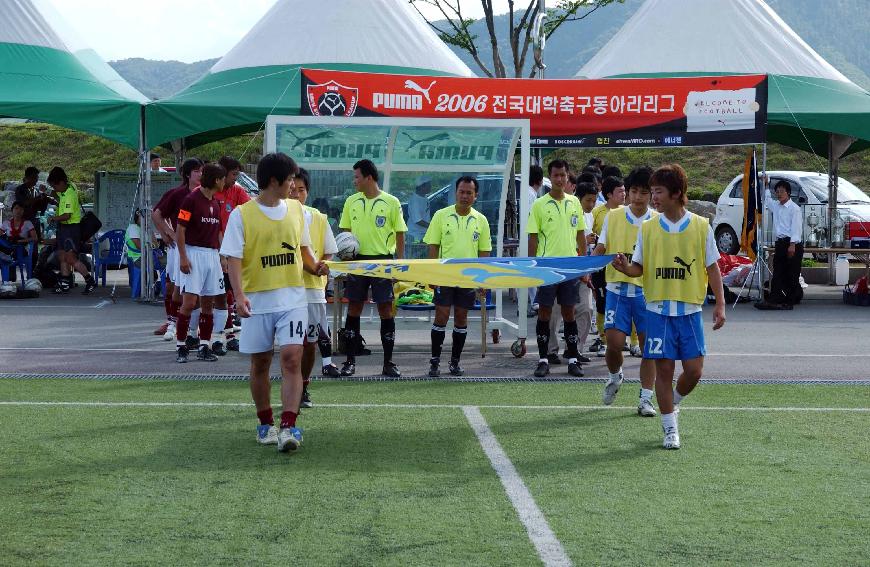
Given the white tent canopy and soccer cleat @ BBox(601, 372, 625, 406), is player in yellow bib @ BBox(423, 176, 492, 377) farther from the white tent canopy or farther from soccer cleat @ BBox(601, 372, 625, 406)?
the white tent canopy

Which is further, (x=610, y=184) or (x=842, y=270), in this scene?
(x=842, y=270)

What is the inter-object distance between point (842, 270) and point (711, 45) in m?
5.39

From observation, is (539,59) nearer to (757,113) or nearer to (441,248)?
(757,113)

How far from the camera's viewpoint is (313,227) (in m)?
9.51

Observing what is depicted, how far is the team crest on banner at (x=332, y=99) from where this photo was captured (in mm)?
15734

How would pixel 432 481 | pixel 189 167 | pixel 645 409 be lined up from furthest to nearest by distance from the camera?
pixel 189 167
pixel 645 409
pixel 432 481

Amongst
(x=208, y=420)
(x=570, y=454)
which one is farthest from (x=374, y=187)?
(x=570, y=454)

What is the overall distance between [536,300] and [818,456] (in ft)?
14.6

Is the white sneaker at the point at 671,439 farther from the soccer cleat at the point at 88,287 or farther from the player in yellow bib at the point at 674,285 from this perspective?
the soccer cleat at the point at 88,287

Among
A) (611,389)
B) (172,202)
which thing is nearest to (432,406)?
(611,389)

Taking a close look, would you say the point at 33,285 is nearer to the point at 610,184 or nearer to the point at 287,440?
the point at 610,184

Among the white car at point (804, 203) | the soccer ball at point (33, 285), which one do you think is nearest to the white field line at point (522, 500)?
the soccer ball at point (33, 285)

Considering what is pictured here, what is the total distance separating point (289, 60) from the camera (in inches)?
808

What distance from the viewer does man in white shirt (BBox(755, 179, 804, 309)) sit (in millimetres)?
19453
